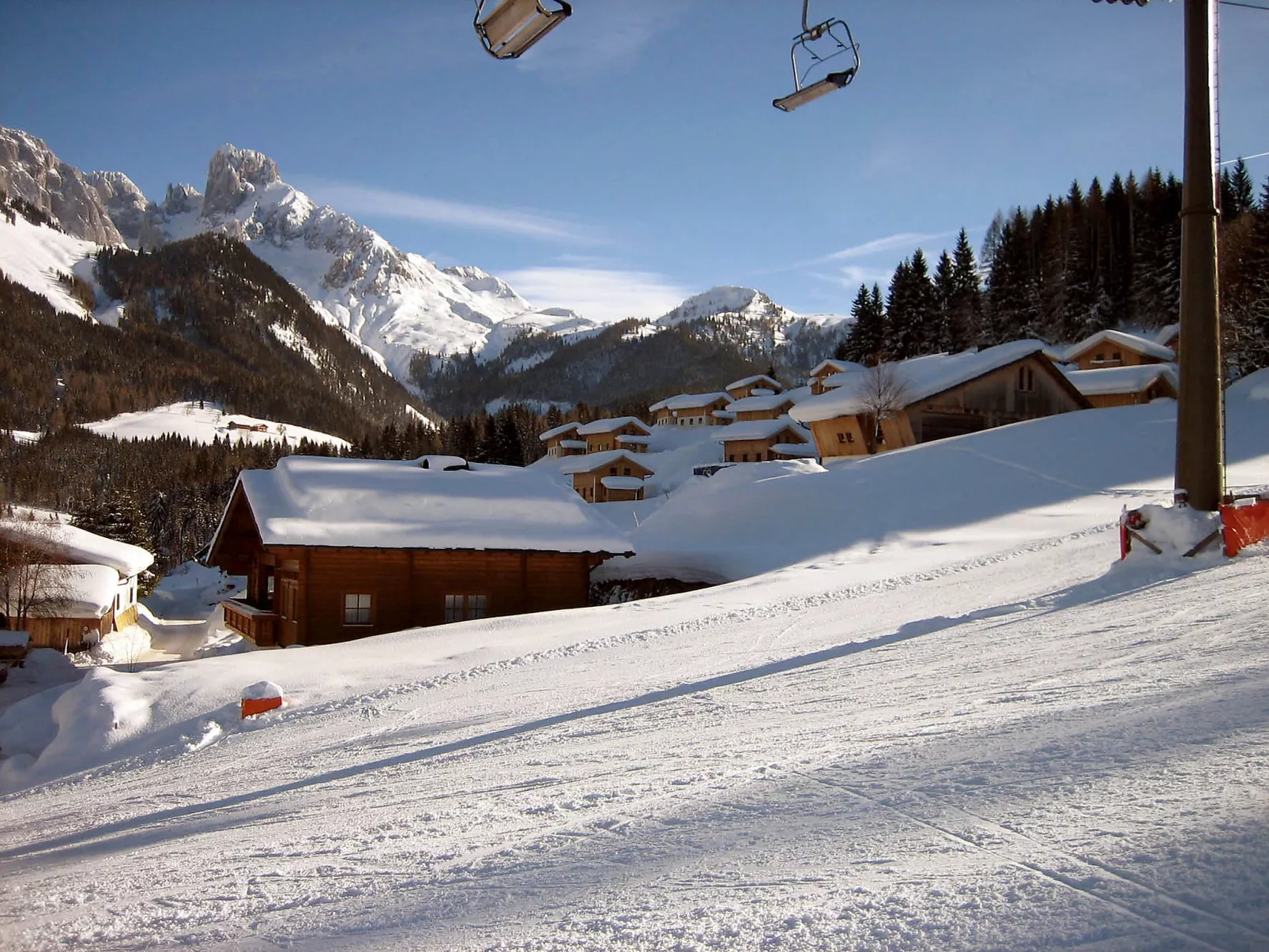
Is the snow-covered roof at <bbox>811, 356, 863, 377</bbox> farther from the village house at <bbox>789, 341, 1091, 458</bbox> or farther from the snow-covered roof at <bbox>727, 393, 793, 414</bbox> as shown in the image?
the village house at <bbox>789, 341, 1091, 458</bbox>

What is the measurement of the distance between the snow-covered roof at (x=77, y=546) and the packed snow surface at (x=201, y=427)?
11444cm

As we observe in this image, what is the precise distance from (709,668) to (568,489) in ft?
51.8

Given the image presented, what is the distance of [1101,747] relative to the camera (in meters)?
4.97

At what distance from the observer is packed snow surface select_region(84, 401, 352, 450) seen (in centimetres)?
16762

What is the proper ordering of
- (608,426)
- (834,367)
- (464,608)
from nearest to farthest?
(464,608), (834,367), (608,426)

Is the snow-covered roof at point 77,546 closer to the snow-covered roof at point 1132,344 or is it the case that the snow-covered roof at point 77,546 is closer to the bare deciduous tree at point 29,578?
the bare deciduous tree at point 29,578

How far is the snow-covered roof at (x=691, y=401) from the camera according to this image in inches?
4031

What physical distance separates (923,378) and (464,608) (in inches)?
1187

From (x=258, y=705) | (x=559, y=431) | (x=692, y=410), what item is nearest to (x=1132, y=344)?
(x=692, y=410)

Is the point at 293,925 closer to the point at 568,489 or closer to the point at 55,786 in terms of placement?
the point at 55,786

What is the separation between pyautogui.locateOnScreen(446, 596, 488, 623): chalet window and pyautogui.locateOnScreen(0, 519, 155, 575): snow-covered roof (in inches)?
1215

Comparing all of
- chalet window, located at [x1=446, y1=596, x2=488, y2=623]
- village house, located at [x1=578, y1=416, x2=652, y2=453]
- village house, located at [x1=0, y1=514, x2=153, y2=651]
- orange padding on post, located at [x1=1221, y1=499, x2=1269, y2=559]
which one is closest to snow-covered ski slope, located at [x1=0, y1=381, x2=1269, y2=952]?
orange padding on post, located at [x1=1221, y1=499, x2=1269, y2=559]

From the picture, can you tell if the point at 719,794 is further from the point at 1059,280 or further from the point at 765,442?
the point at 1059,280

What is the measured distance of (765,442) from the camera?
76.1m
